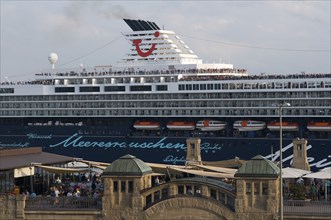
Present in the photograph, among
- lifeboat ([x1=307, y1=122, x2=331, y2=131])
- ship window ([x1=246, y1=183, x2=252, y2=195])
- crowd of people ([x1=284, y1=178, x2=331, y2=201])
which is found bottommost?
crowd of people ([x1=284, y1=178, x2=331, y2=201])

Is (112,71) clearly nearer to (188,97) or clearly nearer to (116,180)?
(188,97)

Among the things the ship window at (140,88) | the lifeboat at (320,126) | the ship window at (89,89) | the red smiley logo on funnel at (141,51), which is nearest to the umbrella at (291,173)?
the lifeboat at (320,126)

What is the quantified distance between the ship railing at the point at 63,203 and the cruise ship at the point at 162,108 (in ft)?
147

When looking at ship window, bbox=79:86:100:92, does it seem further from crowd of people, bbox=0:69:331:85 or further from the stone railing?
the stone railing

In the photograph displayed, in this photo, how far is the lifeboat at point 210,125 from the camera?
92.4 meters

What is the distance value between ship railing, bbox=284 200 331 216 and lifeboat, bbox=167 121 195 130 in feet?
174

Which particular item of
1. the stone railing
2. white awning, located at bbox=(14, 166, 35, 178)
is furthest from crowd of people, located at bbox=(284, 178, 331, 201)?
white awning, located at bbox=(14, 166, 35, 178)

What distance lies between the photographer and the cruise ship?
88.6 m

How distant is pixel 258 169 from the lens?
128 ft

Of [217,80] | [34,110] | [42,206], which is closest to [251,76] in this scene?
[217,80]

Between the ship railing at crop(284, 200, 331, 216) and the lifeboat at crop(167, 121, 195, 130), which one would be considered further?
the lifeboat at crop(167, 121, 195, 130)

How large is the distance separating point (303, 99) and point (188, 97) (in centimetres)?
1222

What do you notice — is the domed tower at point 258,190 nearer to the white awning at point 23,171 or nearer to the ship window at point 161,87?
the white awning at point 23,171

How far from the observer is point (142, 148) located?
95062 millimetres
